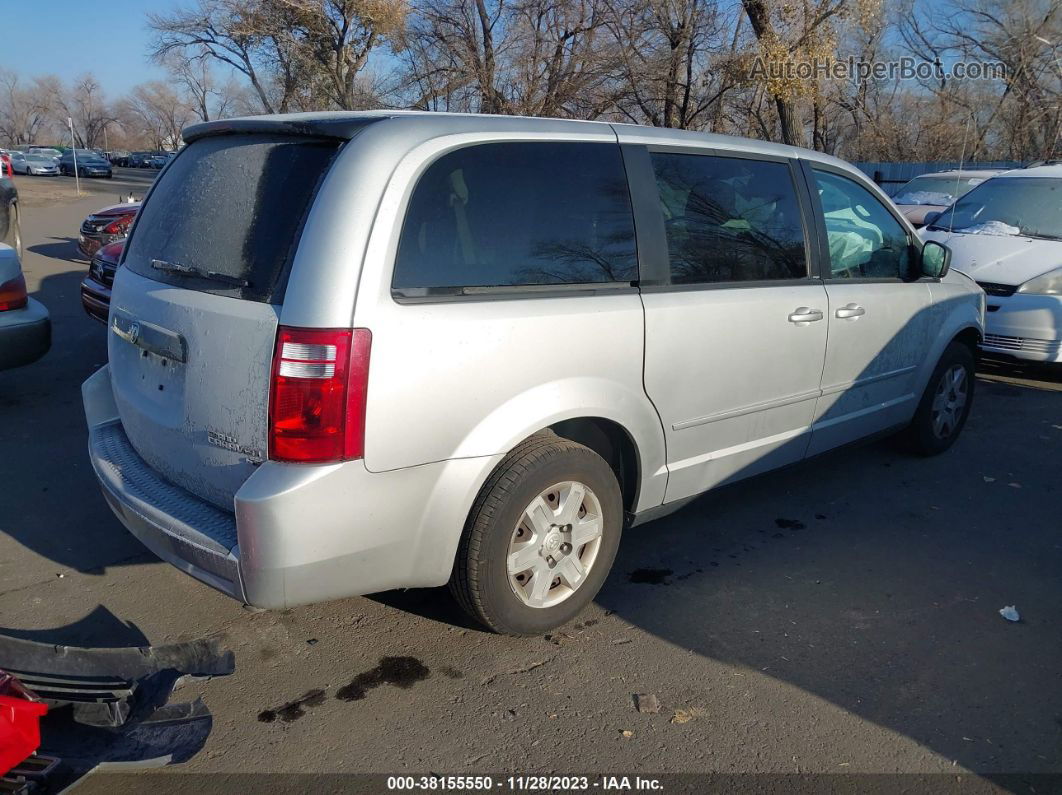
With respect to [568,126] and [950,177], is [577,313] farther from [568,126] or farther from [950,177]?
[950,177]

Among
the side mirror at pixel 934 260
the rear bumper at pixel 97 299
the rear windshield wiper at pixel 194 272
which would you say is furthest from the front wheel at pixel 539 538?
the rear bumper at pixel 97 299

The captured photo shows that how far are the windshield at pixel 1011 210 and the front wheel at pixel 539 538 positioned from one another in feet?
20.9

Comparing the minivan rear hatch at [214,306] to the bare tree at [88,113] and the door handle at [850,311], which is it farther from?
the bare tree at [88,113]

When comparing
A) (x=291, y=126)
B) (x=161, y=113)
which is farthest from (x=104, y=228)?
(x=161, y=113)

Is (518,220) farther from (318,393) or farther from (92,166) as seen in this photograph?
(92,166)

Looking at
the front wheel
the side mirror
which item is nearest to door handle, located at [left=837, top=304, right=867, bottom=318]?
the side mirror

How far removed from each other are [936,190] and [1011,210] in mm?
5430

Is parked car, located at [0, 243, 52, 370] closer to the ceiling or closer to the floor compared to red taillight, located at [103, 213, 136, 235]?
closer to the floor

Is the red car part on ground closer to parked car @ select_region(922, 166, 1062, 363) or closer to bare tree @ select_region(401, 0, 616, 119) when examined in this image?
parked car @ select_region(922, 166, 1062, 363)

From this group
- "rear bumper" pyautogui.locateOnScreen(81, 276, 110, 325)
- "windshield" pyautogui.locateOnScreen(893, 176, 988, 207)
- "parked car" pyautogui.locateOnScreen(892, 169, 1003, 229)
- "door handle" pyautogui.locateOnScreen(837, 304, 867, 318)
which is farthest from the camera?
"windshield" pyautogui.locateOnScreen(893, 176, 988, 207)

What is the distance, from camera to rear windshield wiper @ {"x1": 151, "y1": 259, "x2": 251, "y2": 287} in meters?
2.85

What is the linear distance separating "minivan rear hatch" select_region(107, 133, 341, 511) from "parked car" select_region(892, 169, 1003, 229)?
11.4 m

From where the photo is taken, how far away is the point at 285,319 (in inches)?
104

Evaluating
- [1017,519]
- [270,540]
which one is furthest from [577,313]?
[1017,519]
